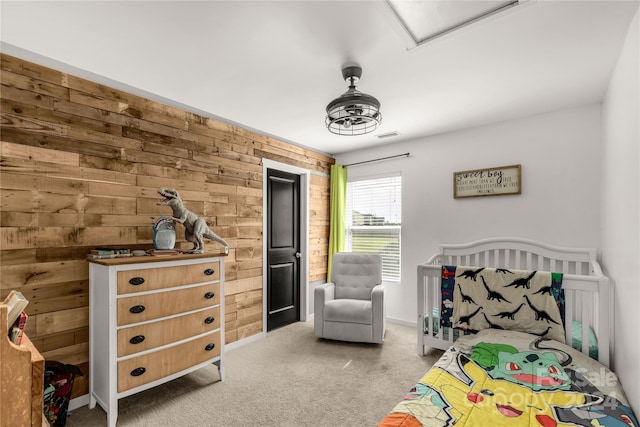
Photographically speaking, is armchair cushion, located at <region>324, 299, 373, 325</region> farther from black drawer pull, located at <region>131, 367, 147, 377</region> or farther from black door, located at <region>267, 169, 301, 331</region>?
black drawer pull, located at <region>131, 367, 147, 377</region>

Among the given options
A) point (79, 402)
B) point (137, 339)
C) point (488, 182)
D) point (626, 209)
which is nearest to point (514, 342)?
point (626, 209)

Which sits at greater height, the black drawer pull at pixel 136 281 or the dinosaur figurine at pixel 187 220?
the dinosaur figurine at pixel 187 220

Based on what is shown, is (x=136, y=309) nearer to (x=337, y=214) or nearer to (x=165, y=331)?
(x=165, y=331)

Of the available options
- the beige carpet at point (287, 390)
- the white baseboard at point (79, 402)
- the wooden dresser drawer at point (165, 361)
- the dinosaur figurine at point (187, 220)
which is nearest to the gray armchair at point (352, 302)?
the beige carpet at point (287, 390)

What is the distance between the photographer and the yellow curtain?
4695 mm

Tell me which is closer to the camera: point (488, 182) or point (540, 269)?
point (540, 269)

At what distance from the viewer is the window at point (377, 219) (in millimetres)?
4395

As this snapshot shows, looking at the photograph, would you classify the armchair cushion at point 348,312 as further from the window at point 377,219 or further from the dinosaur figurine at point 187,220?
the dinosaur figurine at point 187,220

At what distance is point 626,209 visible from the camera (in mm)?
1866

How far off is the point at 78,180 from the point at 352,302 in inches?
109

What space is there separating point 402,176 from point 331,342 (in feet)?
7.47

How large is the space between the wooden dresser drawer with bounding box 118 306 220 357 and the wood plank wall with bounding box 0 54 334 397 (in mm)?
461

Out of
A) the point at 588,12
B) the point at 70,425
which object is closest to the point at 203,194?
the point at 70,425

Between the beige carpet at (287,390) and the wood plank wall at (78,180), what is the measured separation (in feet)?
1.49
